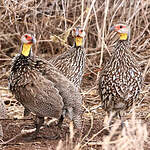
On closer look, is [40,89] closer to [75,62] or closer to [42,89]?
[42,89]

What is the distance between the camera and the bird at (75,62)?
5823mm

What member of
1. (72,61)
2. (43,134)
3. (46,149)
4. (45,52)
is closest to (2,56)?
(45,52)

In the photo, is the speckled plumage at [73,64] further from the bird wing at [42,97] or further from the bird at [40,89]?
the bird wing at [42,97]

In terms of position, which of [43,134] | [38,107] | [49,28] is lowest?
[43,134]

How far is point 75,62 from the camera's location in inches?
235

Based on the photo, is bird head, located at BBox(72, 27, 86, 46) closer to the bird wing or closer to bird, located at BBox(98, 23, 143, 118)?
bird, located at BBox(98, 23, 143, 118)

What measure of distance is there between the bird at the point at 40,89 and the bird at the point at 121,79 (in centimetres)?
48

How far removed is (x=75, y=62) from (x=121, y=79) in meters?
0.92

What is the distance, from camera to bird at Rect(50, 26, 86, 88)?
19.1ft

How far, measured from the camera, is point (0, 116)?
17.3 feet

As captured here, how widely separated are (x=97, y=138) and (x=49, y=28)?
319cm

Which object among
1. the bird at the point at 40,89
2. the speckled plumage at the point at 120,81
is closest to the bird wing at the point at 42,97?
the bird at the point at 40,89

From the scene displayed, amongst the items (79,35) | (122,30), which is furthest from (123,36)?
(79,35)

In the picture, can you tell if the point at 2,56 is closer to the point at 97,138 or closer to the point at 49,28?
the point at 49,28
